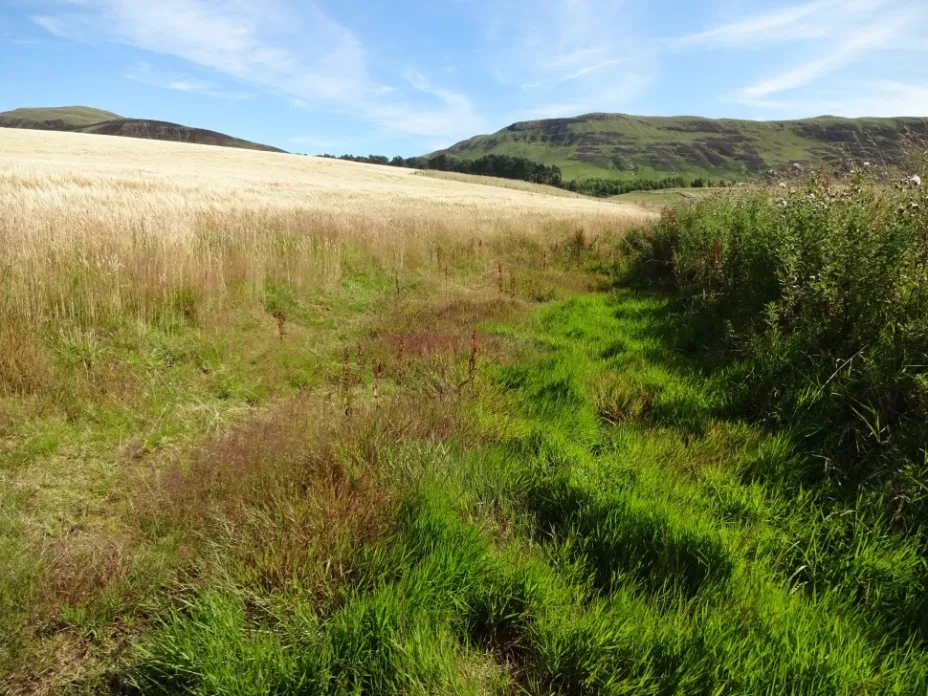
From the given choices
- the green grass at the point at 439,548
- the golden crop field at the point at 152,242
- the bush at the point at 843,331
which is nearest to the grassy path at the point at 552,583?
the green grass at the point at 439,548

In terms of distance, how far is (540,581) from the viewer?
7.05 ft

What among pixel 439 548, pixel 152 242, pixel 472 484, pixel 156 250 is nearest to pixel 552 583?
pixel 439 548

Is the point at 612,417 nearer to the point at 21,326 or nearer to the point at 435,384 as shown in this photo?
the point at 435,384

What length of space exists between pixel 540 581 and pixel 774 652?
34.8 inches

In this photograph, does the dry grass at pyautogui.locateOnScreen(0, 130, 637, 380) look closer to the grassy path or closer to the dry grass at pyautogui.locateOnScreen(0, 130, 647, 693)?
the dry grass at pyautogui.locateOnScreen(0, 130, 647, 693)

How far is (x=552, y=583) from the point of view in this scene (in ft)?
7.10

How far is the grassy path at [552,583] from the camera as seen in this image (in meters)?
1.75

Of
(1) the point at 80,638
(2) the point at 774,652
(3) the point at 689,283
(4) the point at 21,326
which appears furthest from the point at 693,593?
(3) the point at 689,283

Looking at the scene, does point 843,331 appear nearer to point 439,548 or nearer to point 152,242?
point 439,548

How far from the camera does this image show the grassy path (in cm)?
175

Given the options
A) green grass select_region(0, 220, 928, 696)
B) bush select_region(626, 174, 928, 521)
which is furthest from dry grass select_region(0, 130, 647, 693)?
bush select_region(626, 174, 928, 521)

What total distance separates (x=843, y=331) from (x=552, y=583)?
3360 mm

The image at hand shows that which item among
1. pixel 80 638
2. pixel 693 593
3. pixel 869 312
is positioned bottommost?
pixel 80 638

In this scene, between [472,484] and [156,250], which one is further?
[156,250]
